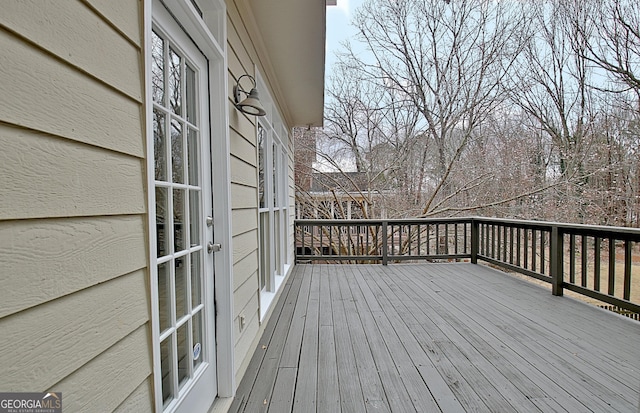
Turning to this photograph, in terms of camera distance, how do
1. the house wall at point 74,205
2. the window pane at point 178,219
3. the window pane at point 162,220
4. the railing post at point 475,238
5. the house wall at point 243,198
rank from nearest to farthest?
the house wall at point 74,205 < the window pane at point 162,220 < the window pane at point 178,219 < the house wall at point 243,198 < the railing post at point 475,238

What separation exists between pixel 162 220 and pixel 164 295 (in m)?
0.30

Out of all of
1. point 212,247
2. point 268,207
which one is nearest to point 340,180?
point 268,207

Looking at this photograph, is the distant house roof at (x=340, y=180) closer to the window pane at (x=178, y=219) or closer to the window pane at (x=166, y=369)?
the window pane at (x=178, y=219)

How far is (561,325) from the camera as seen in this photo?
2.78 metres

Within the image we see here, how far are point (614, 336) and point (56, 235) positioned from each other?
365 cm

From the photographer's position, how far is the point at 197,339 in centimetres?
154

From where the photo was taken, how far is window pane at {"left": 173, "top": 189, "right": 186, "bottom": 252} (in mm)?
1326

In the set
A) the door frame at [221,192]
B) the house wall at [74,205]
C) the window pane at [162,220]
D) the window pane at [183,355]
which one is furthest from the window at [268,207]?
the house wall at [74,205]

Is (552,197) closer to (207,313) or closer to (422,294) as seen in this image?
(422,294)

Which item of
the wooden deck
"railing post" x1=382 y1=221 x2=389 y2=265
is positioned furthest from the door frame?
"railing post" x1=382 y1=221 x2=389 y2=265

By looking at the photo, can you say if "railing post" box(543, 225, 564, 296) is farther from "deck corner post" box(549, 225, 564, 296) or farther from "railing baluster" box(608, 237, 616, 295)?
"railing baluster" box(608, 237, 616, 295)

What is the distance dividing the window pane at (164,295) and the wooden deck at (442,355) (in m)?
0.80

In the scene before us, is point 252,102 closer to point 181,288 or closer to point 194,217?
point 194,217

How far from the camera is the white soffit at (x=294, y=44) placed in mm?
2342
